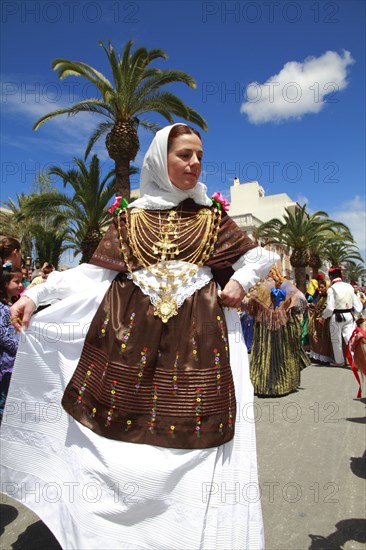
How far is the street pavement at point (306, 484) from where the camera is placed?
253 cm

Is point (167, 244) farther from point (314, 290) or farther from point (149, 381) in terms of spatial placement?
point (314, 290)

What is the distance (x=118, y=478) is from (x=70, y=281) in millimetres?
1054

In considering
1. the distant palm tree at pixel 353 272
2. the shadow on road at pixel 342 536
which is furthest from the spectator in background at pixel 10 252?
the distant palm tree at pixel 353 272

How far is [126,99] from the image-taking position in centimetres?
1245

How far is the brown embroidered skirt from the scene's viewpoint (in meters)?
1.90

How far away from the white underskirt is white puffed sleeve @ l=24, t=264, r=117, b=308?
0.16ft

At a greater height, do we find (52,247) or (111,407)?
(52,247)

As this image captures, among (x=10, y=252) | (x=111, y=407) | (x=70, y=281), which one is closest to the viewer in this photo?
(x=111, y=407)

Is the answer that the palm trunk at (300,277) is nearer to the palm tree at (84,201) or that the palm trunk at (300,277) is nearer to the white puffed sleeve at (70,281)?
the palm tree at (84,201)

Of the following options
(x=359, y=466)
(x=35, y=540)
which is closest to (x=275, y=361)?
(x=359, y=466)

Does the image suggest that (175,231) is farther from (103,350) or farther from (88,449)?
(88,449)

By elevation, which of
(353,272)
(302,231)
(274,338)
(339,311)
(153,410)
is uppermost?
(353,272)

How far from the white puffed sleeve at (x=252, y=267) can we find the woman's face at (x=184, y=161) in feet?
1.67

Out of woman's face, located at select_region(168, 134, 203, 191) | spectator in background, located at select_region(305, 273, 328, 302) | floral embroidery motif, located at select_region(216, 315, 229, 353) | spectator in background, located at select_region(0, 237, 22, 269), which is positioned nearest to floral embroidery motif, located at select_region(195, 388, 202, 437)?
floral embroidery motif, located at select_region(216, 315, 229, 353)
